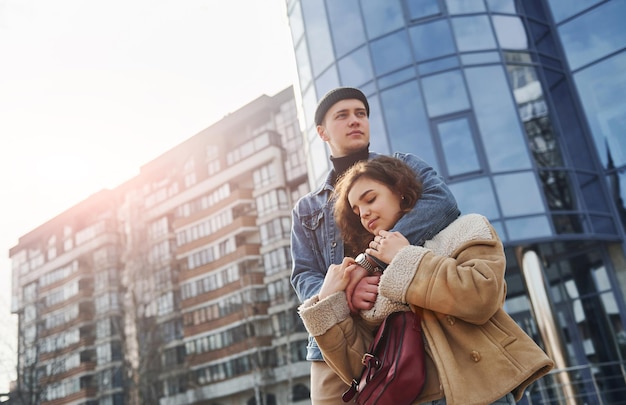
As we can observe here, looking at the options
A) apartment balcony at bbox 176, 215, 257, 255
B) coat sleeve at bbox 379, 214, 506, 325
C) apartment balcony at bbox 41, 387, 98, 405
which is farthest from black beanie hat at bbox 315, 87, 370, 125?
apartment balcony at bbox 41, 387, 98, 405

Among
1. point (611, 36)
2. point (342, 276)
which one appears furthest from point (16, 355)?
point (342, 276)

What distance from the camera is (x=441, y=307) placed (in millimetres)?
1728

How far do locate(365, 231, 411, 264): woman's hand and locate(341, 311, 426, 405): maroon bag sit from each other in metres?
0.20

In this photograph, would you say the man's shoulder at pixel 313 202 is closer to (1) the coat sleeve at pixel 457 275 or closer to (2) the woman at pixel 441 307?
(2) the woman at pixel 441 307

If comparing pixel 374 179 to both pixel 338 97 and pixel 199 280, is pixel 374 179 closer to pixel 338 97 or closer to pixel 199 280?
pixel 338 97

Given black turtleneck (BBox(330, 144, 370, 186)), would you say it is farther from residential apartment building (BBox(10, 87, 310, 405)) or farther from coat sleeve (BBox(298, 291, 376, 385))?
residential apartment building (BBox(10, 87, 310, 405))

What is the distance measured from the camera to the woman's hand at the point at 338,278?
77.5 inches

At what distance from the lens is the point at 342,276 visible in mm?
1979

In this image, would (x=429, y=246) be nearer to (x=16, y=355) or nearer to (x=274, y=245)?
(x=16, y=355)

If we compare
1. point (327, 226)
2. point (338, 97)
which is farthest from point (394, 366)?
point (338, 97)

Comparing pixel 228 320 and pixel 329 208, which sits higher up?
pixel 228 320

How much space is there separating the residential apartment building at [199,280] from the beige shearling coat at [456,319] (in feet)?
98.2

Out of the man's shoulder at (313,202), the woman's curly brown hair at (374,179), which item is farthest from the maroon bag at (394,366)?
the man's shoulder at (313,202)

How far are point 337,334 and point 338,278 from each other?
0.19m
